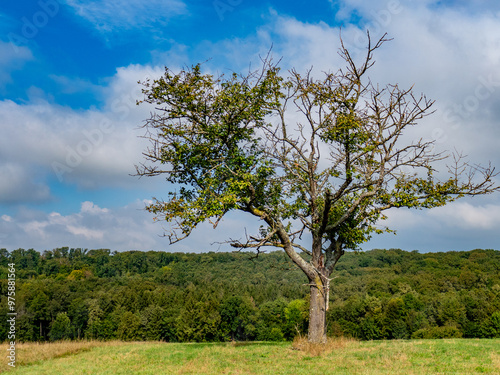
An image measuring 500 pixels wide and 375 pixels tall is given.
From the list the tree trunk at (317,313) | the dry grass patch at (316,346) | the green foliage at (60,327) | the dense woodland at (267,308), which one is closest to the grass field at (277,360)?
the dry grass patch at (316,346)

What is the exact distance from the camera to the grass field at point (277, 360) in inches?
475

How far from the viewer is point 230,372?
11969mm

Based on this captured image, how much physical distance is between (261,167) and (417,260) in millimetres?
117272

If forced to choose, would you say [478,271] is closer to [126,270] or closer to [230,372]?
[230,372]

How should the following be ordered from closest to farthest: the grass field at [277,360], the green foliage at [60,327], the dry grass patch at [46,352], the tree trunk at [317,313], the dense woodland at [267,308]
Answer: the grass field at [277,360] → the dry grass patch at [46,352] → the tree trunk at [317,313] → the dense woodland at [267,308] → the green foliage at [60,327]

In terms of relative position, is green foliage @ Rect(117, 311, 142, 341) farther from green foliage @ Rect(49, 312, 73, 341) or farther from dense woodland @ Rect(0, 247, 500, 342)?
green foliage @ Rect(49, 312, 73, 341)

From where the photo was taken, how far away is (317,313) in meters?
17.3

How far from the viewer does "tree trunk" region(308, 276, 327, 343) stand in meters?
17.2

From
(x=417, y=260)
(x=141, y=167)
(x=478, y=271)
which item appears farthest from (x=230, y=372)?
(x=417, y=260)

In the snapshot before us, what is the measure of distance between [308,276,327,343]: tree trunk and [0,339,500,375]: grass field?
0.62m

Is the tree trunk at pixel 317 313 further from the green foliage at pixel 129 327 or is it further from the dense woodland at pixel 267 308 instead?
the green foliage at pixel 129 327

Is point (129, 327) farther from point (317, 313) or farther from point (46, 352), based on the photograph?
point (317, 313)

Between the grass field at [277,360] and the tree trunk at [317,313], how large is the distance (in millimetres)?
618

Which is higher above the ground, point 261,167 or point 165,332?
point 261,167
